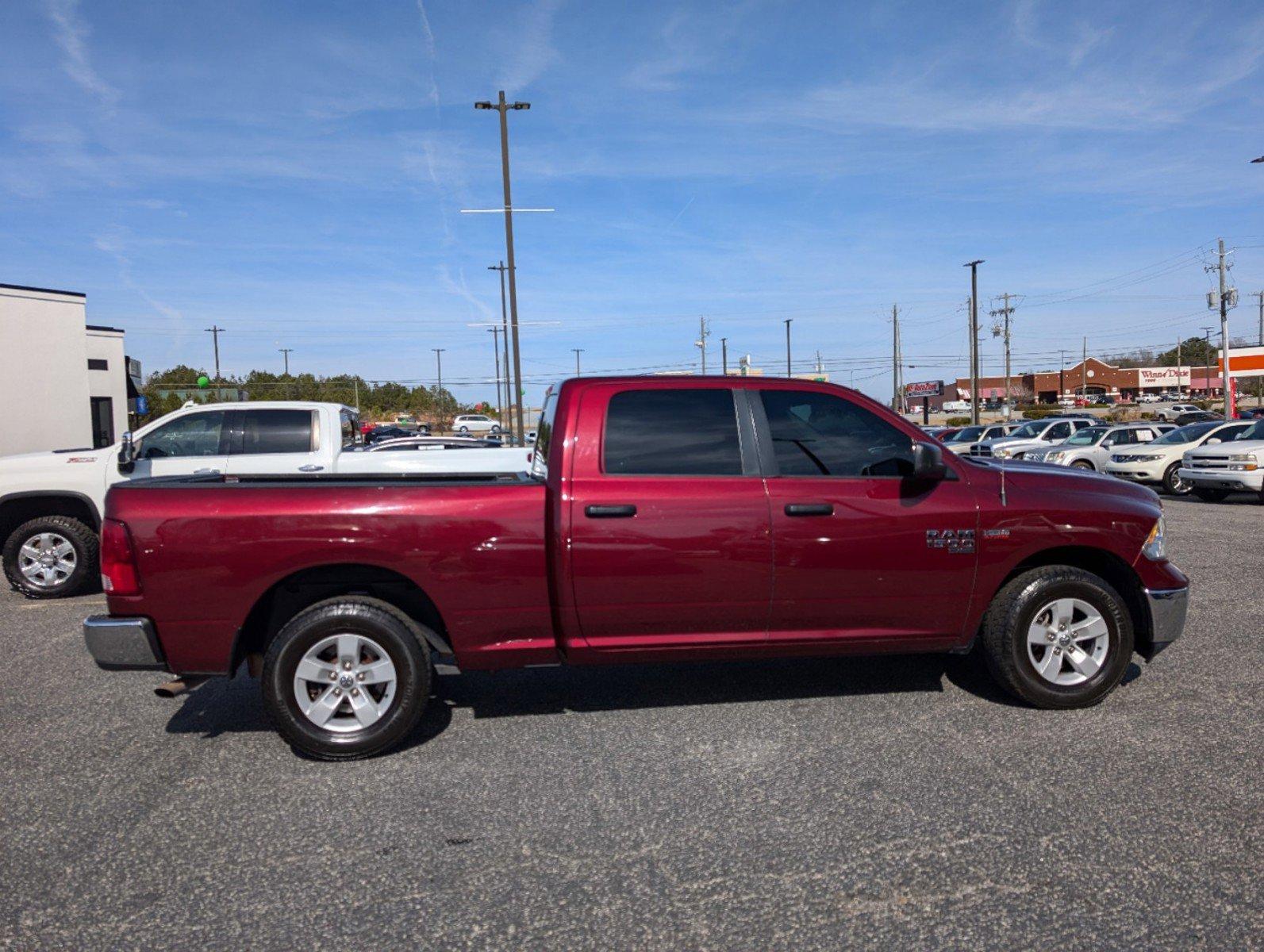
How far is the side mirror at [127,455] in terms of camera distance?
9242 mm

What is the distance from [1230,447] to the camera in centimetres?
1742

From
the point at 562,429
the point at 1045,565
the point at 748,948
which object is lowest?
the point at 748,948

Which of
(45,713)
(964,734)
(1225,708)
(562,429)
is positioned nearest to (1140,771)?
(964,734)

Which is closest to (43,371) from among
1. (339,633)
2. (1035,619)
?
(339,633)

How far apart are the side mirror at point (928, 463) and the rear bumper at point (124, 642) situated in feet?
12.6

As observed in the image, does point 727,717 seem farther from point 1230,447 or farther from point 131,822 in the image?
point 1230,447

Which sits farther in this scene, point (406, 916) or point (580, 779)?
point (580, 779)

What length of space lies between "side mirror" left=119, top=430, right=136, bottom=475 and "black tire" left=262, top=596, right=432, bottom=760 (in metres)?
5.66

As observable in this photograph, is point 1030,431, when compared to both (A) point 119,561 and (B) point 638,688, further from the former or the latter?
(A) point 119,561

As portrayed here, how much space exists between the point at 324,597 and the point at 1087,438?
24344mm

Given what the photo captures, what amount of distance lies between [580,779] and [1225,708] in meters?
3.53

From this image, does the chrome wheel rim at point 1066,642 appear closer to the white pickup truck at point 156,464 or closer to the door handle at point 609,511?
the door handle at point 609,511

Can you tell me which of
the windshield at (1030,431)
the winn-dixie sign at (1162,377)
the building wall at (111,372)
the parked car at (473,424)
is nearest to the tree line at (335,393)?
the parked car at (473,424)

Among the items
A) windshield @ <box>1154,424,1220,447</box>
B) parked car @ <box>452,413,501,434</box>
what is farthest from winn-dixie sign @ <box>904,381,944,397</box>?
windshield @ <box>1154,424,1220,447</box>
